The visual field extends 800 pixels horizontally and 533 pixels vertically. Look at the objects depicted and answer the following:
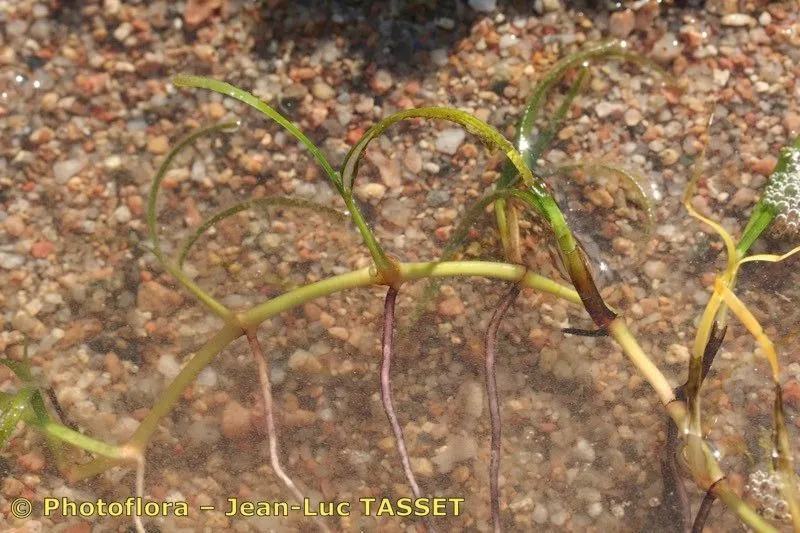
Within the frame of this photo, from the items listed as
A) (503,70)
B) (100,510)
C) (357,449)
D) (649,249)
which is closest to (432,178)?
(503,70)

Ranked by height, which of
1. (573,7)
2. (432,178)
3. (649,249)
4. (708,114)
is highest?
(573,7)

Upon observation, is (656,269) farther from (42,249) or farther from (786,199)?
(42,249)

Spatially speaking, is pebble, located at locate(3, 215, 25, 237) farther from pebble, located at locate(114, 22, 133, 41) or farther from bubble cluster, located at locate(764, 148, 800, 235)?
bubble cluster, located at locate(764, 148, 800, 235)

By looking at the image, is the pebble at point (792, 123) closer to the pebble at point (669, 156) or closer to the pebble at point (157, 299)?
the pebble at point (669, 156)

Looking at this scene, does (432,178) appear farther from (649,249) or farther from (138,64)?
(138,64)

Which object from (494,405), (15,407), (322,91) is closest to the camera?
(15,407)

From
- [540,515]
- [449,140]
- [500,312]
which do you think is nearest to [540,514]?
[540,515]

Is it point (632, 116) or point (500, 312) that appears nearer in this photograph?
point (500, 312)
